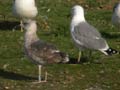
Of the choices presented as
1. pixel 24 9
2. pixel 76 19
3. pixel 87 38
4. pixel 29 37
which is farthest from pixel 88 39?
pixel 24 9

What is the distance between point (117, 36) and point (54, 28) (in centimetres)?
198

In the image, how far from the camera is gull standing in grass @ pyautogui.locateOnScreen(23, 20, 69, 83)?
10.4 metres

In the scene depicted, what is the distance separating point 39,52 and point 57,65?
1.65m

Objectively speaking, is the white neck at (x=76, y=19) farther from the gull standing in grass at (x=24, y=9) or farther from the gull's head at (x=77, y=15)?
the gull standing in grass at (x=24, y=9)

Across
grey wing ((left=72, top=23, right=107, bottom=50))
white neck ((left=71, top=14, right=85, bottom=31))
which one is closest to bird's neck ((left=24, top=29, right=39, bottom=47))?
grey wing ((left=72, top=23, right=107, bottom=50))

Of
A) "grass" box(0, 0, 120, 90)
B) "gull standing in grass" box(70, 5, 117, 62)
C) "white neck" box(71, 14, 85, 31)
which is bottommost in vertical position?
"grass" box(0, 0, 120, 90)

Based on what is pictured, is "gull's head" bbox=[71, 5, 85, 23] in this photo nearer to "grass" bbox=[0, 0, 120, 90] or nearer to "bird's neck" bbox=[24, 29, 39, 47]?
"grass" bbox=[0, 0, 120, 90]

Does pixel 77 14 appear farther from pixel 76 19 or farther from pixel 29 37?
pixel 29 37

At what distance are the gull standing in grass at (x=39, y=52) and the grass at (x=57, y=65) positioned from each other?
1.63 ft

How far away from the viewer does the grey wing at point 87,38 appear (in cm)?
1187

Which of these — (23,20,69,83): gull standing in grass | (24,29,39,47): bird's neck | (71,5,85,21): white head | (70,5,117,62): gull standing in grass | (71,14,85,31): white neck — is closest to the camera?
(23,20,69,83): gull standing in grass

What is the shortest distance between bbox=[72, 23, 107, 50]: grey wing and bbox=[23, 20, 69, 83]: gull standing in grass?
1.48 metres

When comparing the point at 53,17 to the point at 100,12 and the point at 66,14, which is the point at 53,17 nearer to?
the point at 66,14

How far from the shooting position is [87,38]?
12.0m
